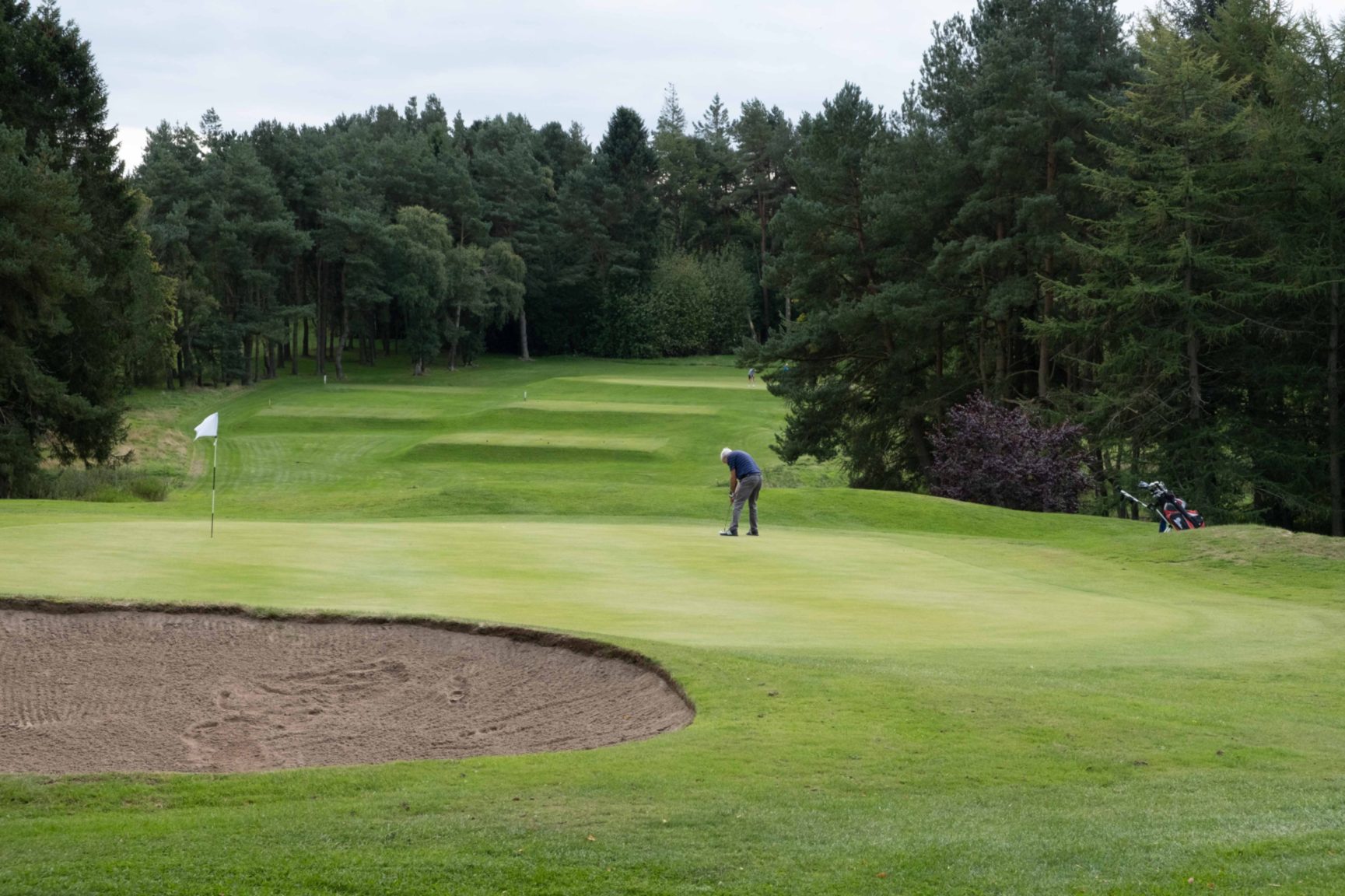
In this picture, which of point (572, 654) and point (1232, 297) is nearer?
point (572, 654)

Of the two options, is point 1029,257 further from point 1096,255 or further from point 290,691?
point 290,691

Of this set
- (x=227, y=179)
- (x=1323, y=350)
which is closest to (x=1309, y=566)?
(x=1323, y=350)

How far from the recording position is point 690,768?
7574 millimetres

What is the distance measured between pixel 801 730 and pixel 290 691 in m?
4.57

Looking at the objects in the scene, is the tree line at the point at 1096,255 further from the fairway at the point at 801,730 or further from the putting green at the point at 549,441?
the fairway at the point at 801,730

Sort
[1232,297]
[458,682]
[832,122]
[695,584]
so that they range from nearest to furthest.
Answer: [458,682] < [695,584] < [1232,297] < [832,122]

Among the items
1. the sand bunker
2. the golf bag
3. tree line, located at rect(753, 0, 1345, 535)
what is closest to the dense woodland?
tree line, located at rect(753, 0, 1345, 535)

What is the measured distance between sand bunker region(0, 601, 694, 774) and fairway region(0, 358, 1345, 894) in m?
0.53

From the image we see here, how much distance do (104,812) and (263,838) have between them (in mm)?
1192

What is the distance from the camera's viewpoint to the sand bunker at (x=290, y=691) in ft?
→ 30.6

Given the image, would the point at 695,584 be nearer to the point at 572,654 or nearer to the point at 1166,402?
the point at 572,654

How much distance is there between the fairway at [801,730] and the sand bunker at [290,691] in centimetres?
53

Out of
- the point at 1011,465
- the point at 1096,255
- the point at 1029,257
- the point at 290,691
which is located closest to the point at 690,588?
the point at 290,691

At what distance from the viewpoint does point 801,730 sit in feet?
28.1
